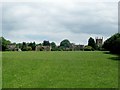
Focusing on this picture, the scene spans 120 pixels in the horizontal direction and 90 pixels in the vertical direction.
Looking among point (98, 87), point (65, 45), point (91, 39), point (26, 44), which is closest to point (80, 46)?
point (65, 45)

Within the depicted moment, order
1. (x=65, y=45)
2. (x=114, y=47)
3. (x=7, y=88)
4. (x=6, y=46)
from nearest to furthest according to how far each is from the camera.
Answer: (x=7, y=88)
(x=114, y=47)
(x=6, y=46)
(x=65, y=45)

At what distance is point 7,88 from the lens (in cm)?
1546

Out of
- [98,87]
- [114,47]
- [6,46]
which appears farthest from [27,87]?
[6,46]

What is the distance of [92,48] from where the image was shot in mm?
145500

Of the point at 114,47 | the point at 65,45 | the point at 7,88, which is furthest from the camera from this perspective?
the point at 65,45

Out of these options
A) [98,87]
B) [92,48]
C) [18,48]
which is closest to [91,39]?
[92,48]

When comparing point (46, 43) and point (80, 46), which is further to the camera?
point (80, 46)

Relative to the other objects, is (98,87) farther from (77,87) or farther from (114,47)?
(114,47)

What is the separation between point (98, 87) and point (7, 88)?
4.73 metres

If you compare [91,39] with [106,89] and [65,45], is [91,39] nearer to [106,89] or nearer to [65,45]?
[65,45]

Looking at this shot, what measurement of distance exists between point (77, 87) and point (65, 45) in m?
150

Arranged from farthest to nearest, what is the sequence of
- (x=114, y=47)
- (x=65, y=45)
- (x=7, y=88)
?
(x=65, y=45) < (x=114, y=47) < (x=7, y=88)

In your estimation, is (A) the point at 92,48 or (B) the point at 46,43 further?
(B) the point at 46,43

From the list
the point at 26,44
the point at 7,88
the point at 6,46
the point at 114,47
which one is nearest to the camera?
the point at 7,88
